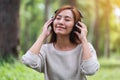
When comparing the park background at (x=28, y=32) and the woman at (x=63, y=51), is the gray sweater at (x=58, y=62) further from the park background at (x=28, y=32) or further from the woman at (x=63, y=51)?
the park background at (x=28, y=32)

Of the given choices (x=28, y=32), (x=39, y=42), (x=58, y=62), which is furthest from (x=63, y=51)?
(x=28, y=32)

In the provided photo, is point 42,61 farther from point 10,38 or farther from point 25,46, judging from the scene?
point 25,46

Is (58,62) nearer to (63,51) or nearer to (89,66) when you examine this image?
(63,51)

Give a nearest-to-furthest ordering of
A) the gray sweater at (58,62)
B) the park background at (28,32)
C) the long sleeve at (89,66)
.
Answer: the long sleeve at (89,66) < the gray sweater at (58,62) < the park background at (28,32)

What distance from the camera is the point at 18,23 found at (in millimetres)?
13477

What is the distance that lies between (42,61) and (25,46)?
48560 mm

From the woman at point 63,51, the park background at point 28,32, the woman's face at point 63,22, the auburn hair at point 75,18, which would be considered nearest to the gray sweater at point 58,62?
the woman at point 63,51

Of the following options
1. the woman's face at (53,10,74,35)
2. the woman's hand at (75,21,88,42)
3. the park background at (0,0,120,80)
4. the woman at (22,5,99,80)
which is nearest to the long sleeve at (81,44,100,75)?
the woman at (22,5,99,80)

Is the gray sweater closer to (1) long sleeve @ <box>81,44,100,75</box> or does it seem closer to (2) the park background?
(1) long sleeve @ <box>81,44,100,75</box>

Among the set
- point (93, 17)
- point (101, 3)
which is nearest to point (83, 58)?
point (101, 3)

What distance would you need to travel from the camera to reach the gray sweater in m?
5.42

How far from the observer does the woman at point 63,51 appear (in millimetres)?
5426

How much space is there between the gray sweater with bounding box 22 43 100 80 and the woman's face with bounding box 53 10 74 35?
0.74ft

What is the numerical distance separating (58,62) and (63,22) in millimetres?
437
